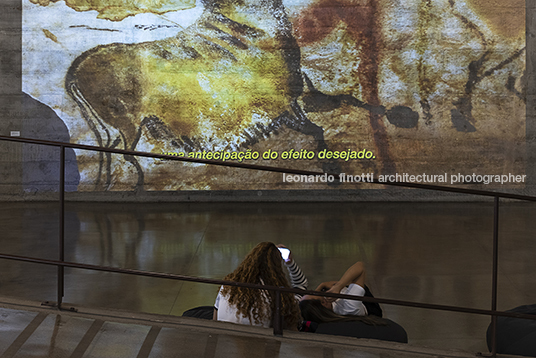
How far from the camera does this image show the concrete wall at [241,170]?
1034 cm

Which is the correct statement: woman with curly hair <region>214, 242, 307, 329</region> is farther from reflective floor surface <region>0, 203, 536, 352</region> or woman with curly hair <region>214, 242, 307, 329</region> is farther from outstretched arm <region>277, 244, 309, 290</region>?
reflective floor surface <region>0, 203, 536, 352</region>

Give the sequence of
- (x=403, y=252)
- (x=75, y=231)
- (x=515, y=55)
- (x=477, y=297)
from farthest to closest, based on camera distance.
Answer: (x=515, y=55)
(x=75, y=231)
(x=403, y=252)
(x=477, y=297)

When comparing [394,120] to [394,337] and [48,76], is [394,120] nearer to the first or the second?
[48,76]

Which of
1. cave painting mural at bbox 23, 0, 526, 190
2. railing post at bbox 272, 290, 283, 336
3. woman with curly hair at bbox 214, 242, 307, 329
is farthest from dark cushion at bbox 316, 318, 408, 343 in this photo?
cave painting mural at bbox 23, 0, 526, 190

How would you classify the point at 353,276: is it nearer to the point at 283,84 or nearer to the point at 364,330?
the point at 364,330

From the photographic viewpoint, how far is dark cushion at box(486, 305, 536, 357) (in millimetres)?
3035

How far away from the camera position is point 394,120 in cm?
1041

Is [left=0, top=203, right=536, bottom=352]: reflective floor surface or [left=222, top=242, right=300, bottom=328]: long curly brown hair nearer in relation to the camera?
[left=222, top=242, right=300, bottom=328]: long curly brown hair

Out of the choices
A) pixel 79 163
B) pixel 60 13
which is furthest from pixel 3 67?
pixel 79 163

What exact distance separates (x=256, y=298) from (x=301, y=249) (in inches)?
144

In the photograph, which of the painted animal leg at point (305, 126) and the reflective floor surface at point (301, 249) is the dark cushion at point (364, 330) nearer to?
the reflective floor surface at point (301, 249)

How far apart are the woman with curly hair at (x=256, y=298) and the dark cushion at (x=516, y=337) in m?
1.25

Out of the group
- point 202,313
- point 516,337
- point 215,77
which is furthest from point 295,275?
point 215,77

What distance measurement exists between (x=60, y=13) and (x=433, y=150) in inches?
317
